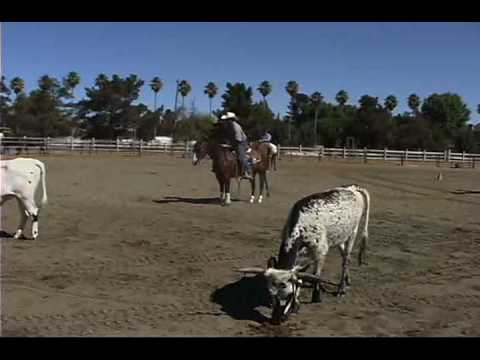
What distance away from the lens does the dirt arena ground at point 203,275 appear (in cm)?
540

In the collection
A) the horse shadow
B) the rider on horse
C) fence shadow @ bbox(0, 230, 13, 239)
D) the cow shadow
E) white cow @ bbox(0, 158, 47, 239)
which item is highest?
the rider on horse

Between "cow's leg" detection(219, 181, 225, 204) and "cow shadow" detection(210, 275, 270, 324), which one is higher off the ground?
"cow's leg" detection(219, 181, 225, 204)

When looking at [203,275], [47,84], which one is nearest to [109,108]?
[47,84]

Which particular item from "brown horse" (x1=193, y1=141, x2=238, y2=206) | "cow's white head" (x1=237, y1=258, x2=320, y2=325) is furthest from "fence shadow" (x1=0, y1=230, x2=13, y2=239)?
"brown horse" (x1=193, y1=141, x2=238, y2=206)

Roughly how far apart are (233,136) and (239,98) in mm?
50187

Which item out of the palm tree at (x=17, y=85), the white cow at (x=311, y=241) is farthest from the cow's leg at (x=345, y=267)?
the palm tree at (x=17, y=85)

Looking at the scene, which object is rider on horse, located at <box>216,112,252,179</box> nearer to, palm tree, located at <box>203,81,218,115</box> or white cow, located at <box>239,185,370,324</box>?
white cow, located at <box>239,185,370,324</box>

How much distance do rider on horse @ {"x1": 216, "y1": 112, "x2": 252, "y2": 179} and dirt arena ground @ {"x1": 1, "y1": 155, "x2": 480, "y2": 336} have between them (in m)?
1.64

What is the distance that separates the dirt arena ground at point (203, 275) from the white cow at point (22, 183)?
1.64 ft

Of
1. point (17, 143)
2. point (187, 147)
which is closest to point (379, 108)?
point (187, 147)

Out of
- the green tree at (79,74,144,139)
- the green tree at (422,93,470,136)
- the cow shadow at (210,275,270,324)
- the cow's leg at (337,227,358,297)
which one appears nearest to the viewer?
the cow shadow at (210,275,270,324)

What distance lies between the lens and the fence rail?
40938mm

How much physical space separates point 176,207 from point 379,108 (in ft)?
187
